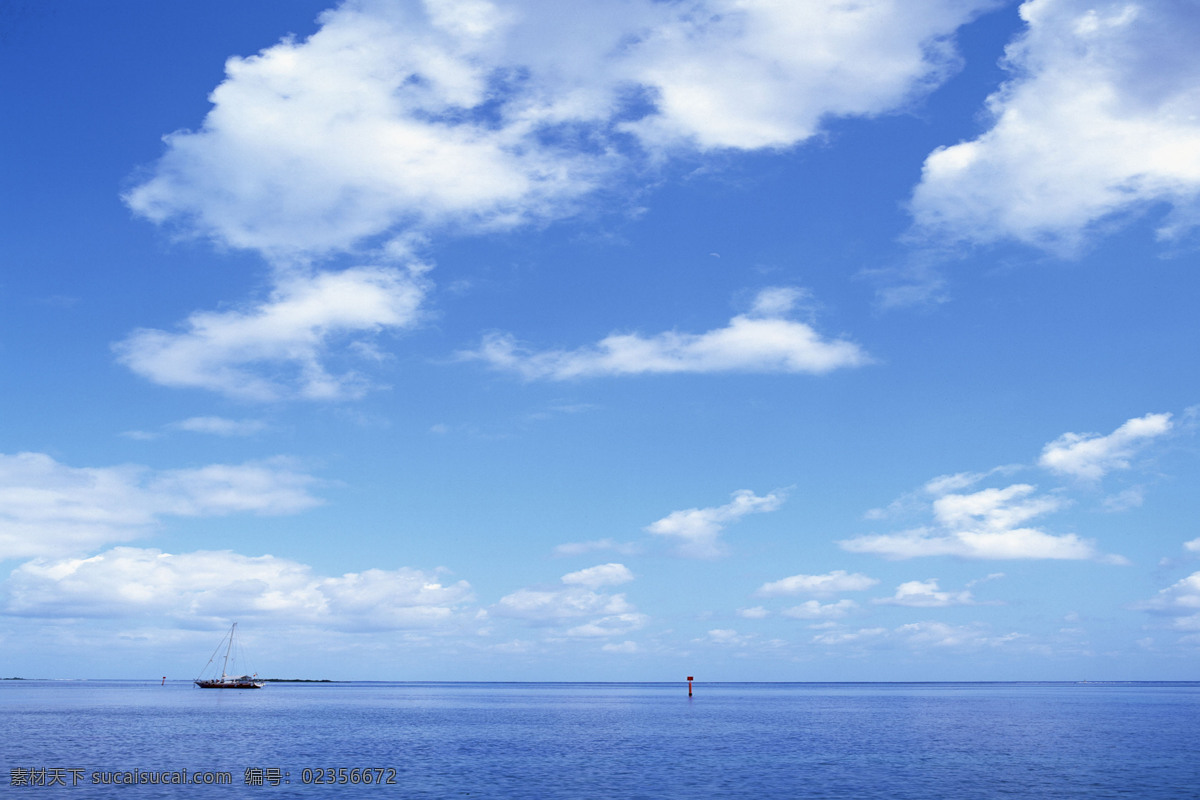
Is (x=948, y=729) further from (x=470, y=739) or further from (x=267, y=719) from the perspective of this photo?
(x=267, y=719)

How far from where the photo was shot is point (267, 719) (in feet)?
449

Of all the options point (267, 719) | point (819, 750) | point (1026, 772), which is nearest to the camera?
point (1026, 772)

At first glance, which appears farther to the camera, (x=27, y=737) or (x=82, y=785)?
(x=27, y=737)

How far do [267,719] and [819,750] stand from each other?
95.2 metres

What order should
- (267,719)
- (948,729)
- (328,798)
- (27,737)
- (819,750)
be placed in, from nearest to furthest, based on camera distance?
(328,798) → (819,750) → (27,737) → (948,729) → (267,719)

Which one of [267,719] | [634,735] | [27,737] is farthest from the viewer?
[267,719]

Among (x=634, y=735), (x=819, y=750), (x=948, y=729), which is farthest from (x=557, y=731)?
(x=948, y=729)

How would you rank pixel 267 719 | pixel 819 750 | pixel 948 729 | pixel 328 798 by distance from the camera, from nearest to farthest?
pixel 328 798 < pixel 819 750 < pixel 948 729 < pixel 267 719

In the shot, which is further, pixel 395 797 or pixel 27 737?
pixel 27 737

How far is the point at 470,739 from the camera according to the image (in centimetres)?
9819

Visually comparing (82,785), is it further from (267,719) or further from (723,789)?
(267,719)

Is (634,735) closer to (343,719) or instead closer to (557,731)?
(557,731)

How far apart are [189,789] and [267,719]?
300 ft

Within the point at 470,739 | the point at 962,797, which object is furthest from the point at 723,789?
the point at 470,739
